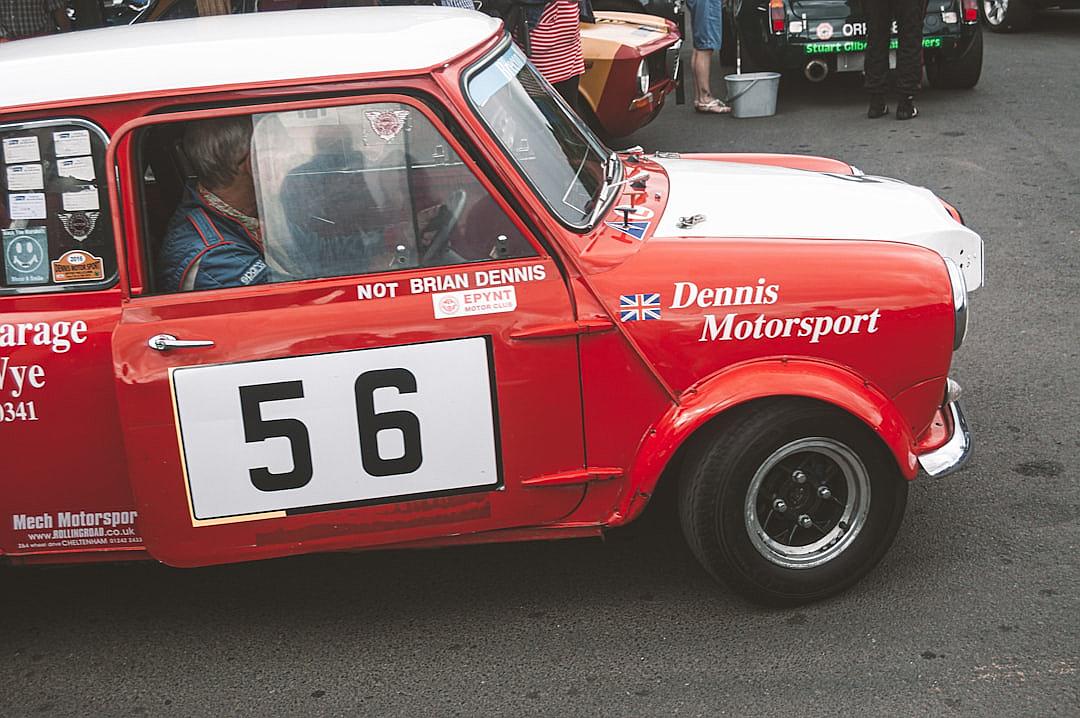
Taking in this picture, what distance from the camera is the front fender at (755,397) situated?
10.4 ft

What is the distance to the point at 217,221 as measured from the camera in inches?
132

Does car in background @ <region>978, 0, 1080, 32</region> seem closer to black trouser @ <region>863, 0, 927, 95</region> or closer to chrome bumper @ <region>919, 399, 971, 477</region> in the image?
black trouser @ <region>863, 0, 927, 95</region>

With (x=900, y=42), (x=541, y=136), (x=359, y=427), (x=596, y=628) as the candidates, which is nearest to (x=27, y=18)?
(x=541, y=136)

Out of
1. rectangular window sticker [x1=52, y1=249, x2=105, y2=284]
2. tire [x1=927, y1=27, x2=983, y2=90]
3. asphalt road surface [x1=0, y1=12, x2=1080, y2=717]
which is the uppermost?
rectangular window sticker [x1=52, y1=249, x2=105, y2=284]

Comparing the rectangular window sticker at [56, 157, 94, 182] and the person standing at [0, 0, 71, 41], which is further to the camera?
the person standing at [0, 0, 71, 41]

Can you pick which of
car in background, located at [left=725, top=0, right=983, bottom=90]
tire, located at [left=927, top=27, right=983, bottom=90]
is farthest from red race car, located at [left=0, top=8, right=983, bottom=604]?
tire, located at [left=927, top=27, right=983, bottom=90]

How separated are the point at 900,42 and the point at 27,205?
7.63 metres

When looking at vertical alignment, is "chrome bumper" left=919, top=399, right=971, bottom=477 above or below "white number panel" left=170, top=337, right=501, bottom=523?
below

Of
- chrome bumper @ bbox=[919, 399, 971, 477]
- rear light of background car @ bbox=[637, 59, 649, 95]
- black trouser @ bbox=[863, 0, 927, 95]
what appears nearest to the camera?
chrome bumper @ bbox=[919, 399, 971, 477]

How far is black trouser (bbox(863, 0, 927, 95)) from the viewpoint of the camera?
8969mm

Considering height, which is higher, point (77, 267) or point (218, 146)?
point (218, 146)

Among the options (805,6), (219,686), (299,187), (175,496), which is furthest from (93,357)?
(805,6)

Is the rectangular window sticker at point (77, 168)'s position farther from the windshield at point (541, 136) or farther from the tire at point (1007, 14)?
the tire at point (1007, 14)

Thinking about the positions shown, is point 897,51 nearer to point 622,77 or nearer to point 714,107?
point 714,107
